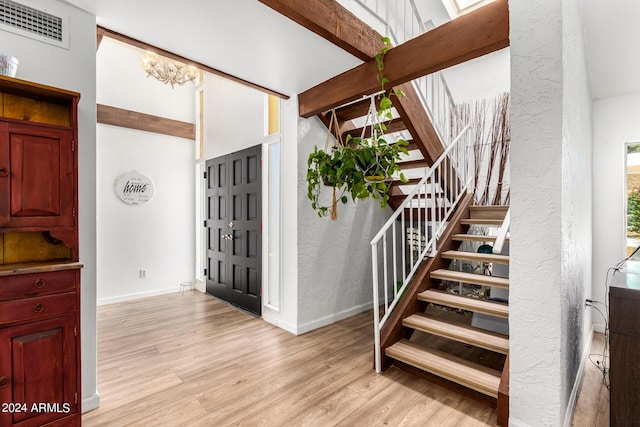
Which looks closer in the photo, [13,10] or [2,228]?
[2,228]

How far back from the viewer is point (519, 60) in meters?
1.69

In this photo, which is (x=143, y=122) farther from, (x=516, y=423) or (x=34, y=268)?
(x=516, y=423)

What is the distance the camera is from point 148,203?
4.45 meters

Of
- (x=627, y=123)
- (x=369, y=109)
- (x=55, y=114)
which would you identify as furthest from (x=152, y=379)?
(x=627, y=123)

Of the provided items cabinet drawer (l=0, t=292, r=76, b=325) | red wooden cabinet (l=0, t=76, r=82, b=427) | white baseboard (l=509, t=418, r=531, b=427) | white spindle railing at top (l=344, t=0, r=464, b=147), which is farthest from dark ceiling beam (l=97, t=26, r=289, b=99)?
white baseboard (l=509, t=418, r=531, b=427)

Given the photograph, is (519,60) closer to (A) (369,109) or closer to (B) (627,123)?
(A) (369,109)

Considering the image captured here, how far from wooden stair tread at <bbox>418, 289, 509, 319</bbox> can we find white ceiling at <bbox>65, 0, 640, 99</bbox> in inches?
82.5

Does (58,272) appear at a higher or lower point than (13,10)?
lower

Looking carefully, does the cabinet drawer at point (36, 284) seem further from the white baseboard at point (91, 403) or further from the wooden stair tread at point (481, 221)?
the wooden stair tread at point (481, 221)

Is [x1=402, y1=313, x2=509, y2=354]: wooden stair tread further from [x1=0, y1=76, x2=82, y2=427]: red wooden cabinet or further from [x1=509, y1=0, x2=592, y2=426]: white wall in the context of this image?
[x1=0, y1=76, x2=82, y2=427]: red wooden cabinet

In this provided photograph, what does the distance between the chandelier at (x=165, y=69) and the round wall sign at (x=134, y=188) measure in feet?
4.89

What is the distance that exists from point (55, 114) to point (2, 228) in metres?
0.74

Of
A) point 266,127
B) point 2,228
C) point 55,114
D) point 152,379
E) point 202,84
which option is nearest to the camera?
point 2,228

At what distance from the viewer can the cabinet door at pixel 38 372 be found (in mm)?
1437
